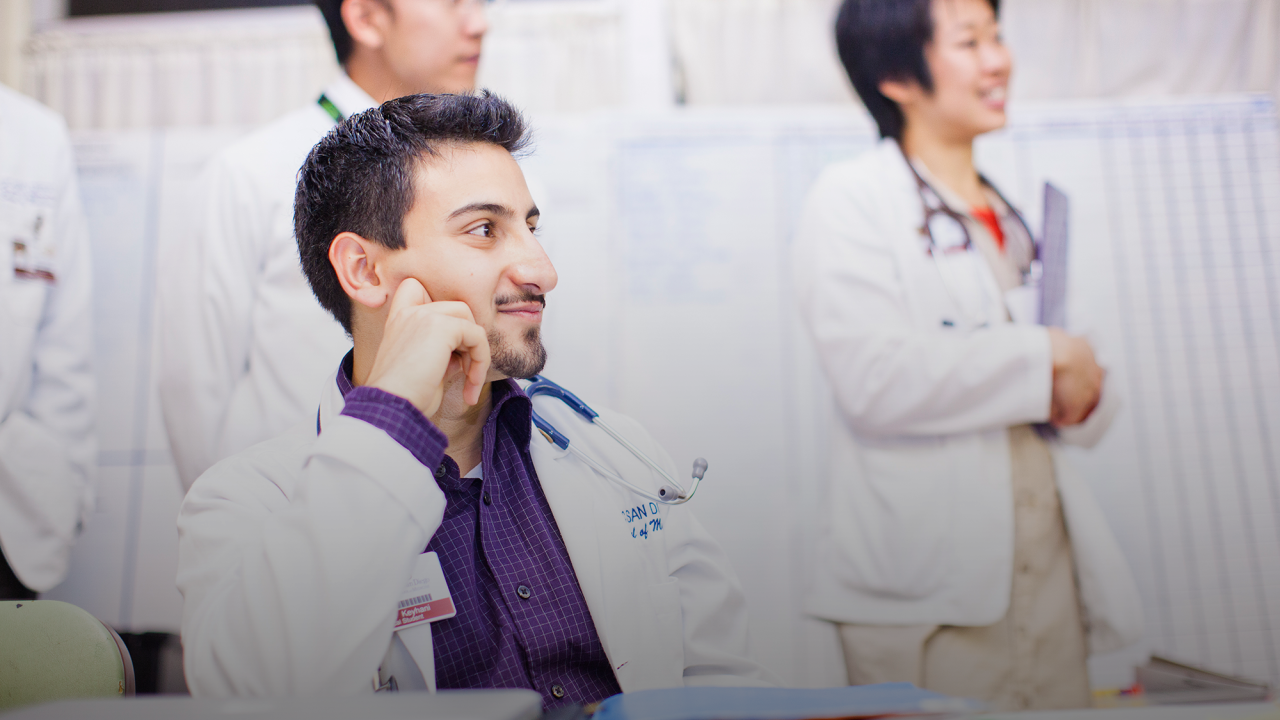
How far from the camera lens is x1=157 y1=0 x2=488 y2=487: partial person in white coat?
1.66m

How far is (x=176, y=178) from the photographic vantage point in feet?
6.08

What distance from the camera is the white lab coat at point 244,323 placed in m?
1.66

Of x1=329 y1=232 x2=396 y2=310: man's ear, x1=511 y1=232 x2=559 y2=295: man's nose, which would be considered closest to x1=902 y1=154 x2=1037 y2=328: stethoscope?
x1=511 y1=232 x2=559 y2=295: man's nose

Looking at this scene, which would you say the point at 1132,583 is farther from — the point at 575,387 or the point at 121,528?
the point at 121,528

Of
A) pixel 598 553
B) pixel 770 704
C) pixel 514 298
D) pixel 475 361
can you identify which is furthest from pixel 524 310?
pixel 770 704

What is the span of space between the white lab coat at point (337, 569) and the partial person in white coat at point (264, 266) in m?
0.43

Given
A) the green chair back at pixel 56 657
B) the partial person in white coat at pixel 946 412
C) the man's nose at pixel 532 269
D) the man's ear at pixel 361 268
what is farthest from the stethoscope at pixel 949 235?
the green chair back at pixel 56 657

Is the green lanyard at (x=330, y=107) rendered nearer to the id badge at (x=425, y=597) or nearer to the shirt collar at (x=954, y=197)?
the id badge at (x=425, y=597)

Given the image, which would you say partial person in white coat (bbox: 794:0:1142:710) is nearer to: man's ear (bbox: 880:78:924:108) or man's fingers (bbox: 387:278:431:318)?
man's ear (bbox: 880:78:924:108)

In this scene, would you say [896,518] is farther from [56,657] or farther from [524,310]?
[56,657]

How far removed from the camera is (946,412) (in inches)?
66.2

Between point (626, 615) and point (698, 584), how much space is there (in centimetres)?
19

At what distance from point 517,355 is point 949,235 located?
1.01 meters

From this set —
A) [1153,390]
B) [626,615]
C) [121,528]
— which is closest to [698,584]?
[626,615]
